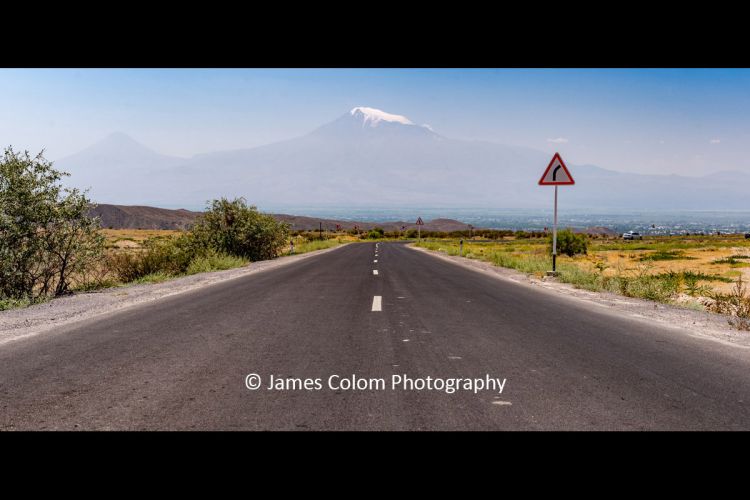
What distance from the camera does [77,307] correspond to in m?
10.2

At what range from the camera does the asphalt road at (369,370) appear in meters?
4.01

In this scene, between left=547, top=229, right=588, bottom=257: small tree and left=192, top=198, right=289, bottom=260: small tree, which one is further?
left=547, top=229, right=588, bottom=257: small tree

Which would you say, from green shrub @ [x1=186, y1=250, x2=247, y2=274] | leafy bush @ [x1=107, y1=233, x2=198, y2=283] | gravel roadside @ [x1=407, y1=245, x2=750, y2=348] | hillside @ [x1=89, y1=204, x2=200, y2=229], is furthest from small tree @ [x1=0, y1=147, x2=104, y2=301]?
hillside @ [x1=89, y1=204, x2=200, y2=229]

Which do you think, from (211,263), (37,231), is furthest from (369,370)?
(211,263)

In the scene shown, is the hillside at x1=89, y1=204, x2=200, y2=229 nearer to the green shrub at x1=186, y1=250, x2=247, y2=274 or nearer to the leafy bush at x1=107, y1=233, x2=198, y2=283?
the green shrub at x1=186, y1=250, x2=247, y2=274

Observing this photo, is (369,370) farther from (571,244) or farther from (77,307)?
(571,244)

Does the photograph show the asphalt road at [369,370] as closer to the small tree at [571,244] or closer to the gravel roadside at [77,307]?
the gravel roadside at [77,307]

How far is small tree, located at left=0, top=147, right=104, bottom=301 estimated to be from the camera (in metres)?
11.4

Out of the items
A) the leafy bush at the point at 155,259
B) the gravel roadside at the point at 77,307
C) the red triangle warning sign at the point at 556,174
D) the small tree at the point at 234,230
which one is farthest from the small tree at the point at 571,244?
the gravel roadside at the point at 77,307

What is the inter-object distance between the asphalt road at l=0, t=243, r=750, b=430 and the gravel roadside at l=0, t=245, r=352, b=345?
0.60 meters

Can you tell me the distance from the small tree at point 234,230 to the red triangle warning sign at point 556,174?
53.8ft

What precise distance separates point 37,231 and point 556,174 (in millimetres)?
14151

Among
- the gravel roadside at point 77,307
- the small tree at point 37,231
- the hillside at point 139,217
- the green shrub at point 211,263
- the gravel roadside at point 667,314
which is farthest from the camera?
the hillside at point 139,217
